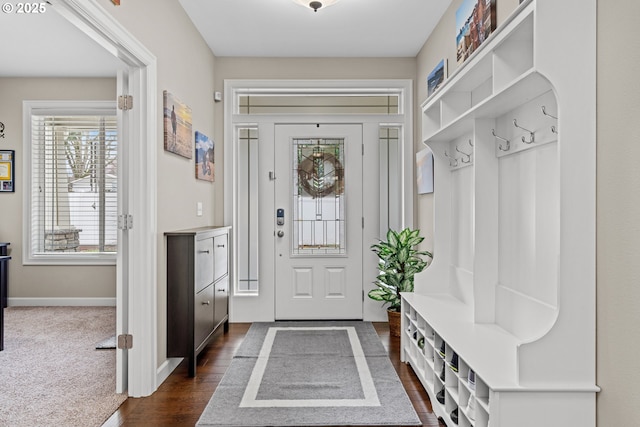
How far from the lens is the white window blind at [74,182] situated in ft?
17.1

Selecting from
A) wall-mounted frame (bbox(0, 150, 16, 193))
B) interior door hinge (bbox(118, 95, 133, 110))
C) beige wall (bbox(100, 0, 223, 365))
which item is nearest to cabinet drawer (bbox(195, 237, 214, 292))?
beige wall (bbox(100, 0, 223, 365))

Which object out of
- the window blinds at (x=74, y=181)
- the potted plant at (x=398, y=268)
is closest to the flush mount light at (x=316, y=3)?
the potted plant at (x=398, y=268)

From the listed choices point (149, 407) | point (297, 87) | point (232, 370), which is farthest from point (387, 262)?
point (149, 407)

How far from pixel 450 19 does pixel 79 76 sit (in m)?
4.30

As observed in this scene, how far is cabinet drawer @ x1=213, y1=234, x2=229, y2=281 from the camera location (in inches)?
140

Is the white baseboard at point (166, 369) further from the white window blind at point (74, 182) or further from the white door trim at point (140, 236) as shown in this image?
the white window blind at point (74, 182)

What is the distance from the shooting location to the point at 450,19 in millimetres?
3344

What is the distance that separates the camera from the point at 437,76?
3633 millimetres

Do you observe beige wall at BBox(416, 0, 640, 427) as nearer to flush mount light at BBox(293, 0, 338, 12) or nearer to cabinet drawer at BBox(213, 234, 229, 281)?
flush mount light at BBox(293, 0, 338, 12)
